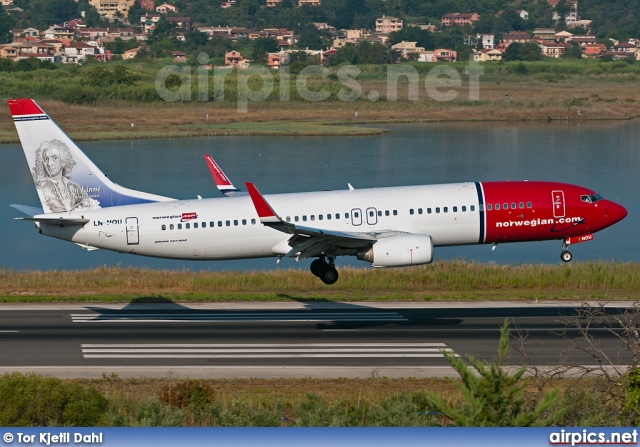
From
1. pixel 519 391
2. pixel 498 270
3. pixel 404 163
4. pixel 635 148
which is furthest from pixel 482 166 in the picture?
pixel 519 391

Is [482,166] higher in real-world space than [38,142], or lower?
lower

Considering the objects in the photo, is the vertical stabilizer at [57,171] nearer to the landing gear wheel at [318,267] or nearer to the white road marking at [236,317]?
the white road marking at [236,317]

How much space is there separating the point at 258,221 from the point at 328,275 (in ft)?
13.9

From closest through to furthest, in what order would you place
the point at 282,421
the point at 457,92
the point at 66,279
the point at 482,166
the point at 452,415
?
the point at 452,415
the point at 282,421
the point at 66,279
the point at 482,166
the point at 457,92

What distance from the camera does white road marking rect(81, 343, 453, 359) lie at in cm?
3888

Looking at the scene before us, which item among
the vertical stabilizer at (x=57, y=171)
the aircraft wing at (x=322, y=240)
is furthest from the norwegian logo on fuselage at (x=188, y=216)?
the aircraft wing at (x=322, y=240)

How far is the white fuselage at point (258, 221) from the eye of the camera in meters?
50.4

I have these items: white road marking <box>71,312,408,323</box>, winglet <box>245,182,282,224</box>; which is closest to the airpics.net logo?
white road marking <box>71,312,408,323</box>

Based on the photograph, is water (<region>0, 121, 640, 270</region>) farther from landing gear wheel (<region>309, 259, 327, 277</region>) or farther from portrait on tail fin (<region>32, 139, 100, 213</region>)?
landing gear wheel (<region>309, 259, 327, 277</region>)

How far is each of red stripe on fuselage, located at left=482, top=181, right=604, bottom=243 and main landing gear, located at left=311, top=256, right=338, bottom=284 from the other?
7563 millimetres

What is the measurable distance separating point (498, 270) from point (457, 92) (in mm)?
122350

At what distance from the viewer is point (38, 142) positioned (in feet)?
169

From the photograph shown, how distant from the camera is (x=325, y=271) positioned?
50875 millimetres

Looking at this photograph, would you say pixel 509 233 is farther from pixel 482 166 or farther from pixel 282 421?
pixel 482 166
